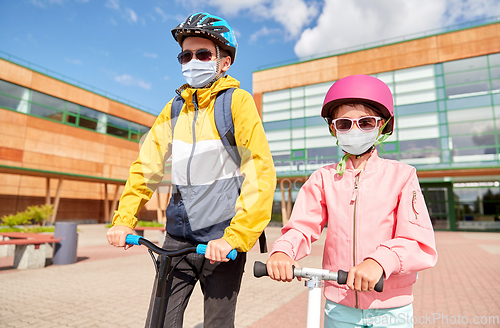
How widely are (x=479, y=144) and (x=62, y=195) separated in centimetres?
3047

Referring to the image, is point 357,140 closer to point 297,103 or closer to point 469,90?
point 469,90

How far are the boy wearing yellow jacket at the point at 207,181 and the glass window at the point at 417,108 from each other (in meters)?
24.9

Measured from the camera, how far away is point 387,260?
4.50 ft

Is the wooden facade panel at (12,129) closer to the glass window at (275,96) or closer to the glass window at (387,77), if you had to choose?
the glass window at (275,96)

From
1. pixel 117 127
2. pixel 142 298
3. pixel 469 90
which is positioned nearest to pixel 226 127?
pixel 142 298

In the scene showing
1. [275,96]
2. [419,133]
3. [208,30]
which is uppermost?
[275,96]

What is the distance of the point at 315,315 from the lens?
1.26m

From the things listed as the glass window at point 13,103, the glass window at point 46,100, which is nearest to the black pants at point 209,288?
the glass window at point 13,103

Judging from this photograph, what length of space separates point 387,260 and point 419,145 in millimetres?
24615

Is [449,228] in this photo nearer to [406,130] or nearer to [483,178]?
[483,178]

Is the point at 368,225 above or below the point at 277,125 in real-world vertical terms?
below

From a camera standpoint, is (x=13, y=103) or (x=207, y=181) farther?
(x=13, y=103)

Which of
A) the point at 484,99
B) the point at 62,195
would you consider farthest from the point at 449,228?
the point at 62,195

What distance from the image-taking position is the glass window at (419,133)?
2295cm
